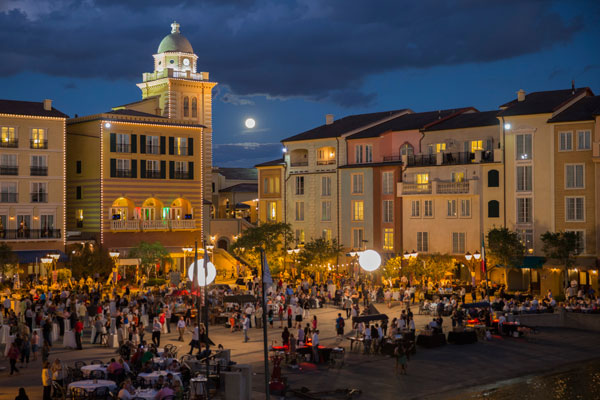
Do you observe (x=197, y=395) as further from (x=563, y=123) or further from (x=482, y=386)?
(x=563, y=123)

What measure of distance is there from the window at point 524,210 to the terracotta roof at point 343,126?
18.5 meters

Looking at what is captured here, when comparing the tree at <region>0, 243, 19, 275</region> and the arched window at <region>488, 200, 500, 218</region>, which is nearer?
the tree at <region>0, 243, 19, 275</region>

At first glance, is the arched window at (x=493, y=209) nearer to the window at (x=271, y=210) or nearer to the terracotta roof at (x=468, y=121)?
the terracotta roof at (x=468, y=121)

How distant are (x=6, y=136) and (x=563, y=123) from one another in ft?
137

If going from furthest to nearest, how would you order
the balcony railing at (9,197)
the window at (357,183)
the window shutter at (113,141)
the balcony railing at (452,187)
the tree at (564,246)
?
the window at (357,183) → the window shutter at (113,141) → the balcony railing at (9,197) → the balcony railing at (452,187) → the tree at (564,246)

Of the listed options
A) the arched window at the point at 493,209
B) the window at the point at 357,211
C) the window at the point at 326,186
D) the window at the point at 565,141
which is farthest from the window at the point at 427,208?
the window at the point at 565,141

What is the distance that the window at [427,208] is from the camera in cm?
6494

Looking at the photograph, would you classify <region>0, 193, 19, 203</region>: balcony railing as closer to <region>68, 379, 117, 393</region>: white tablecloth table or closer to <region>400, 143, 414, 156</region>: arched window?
<region>400, 143, 414, 156</region>: arched window

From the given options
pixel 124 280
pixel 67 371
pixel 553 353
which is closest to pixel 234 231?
pixel 124 280

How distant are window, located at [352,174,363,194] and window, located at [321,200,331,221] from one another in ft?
9.73

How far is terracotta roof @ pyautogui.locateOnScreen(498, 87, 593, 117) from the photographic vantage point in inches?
2328

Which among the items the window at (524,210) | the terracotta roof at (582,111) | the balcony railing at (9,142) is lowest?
the window at (524,210)

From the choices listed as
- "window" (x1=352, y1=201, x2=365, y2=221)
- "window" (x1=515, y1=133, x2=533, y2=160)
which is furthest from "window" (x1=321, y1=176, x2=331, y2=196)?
"window" (x1=515, y1=133, x2=533, y2=160)

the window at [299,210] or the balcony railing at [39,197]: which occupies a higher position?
the balcony railing at [39,197]
